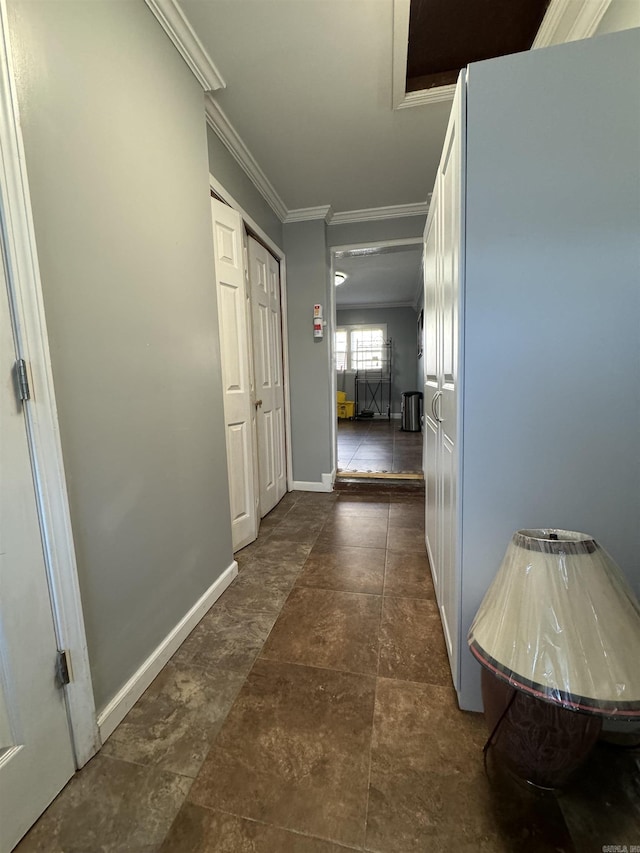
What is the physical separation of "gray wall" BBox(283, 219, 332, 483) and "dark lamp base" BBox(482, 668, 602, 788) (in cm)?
252

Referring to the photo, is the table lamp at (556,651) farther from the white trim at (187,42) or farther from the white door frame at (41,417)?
the white trim at (187,42)

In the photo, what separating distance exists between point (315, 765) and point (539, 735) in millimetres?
621

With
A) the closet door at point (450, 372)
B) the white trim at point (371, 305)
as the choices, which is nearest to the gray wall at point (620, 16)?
the closet door at point (450, 372)

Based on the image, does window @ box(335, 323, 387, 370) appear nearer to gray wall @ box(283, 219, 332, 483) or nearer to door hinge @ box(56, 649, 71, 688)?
gray wall @ box(283, 219, 332, 483)

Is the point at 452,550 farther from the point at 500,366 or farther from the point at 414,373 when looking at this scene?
the point at 414,373

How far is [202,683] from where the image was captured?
130cm

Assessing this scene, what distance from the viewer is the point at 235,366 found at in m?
2.23

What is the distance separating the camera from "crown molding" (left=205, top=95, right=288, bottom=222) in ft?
6.18

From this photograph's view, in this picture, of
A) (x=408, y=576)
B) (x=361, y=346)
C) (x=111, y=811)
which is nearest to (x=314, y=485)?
(x=408, y=576)

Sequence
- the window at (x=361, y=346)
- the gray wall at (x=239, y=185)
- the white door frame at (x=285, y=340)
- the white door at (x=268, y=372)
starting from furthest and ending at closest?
the window at (x=361, y=346)
the white door frame at (x=285, y=340)
the white door at (x=268, y=372)
the gray wall at (x=239, y=185)

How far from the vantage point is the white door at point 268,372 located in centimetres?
266

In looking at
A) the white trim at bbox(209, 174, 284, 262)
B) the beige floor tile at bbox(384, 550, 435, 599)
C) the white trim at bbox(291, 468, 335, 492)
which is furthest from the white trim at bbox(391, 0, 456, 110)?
the white trim at bbox(291, 468, 335, 492)

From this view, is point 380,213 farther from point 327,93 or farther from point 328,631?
point 328,631

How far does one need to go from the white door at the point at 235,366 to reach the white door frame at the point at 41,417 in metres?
1.13
